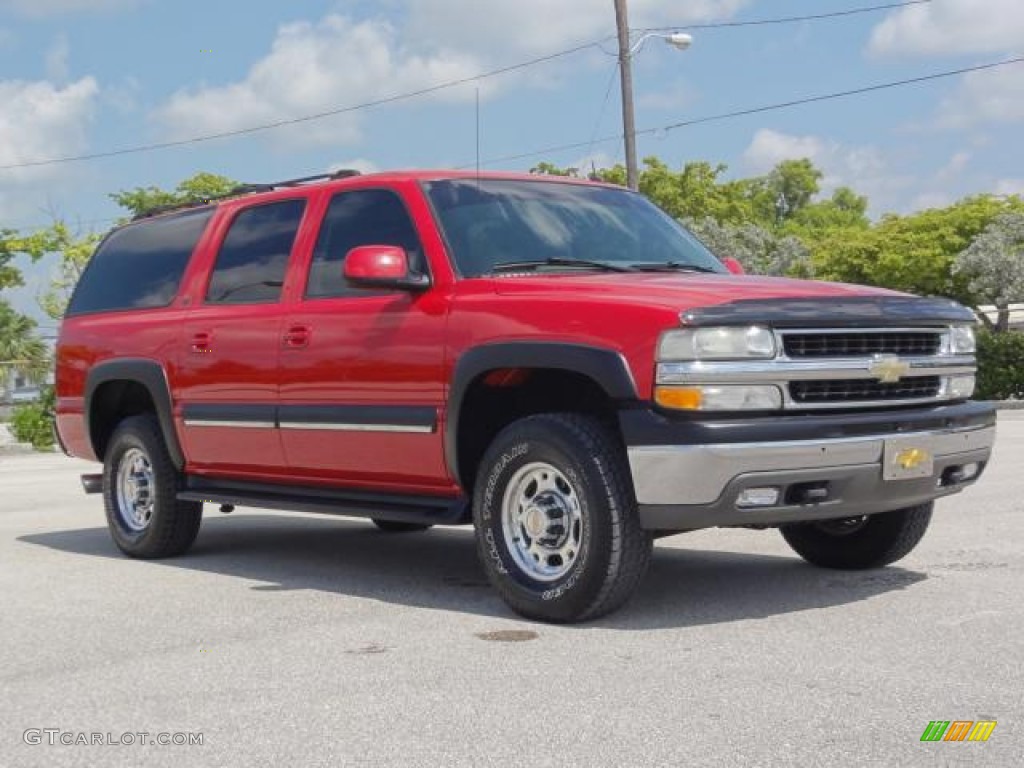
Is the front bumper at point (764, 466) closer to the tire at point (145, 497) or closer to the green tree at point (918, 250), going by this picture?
the tire at point (145, 497)

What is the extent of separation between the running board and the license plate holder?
181 cm

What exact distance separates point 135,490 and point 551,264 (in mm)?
3335

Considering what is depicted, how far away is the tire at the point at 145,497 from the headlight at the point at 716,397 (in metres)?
3.78

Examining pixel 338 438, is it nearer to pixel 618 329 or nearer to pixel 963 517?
pixel 618 329

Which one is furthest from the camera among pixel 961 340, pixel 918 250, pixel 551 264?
pixel 918 250

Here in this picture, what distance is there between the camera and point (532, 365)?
5.95 m

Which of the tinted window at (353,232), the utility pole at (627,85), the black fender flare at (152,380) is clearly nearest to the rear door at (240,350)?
the black fender flare at (152,380)

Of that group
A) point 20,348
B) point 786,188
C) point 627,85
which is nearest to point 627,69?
point 627,85

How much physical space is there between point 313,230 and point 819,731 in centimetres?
414

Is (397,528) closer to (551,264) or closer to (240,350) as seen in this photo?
(240,350)

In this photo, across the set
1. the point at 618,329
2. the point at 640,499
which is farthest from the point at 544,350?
the point at 640,499

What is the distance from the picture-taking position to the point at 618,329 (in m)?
5.65

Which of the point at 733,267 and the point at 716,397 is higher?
the point at 733,267

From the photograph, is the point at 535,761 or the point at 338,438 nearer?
the point at 535,761
